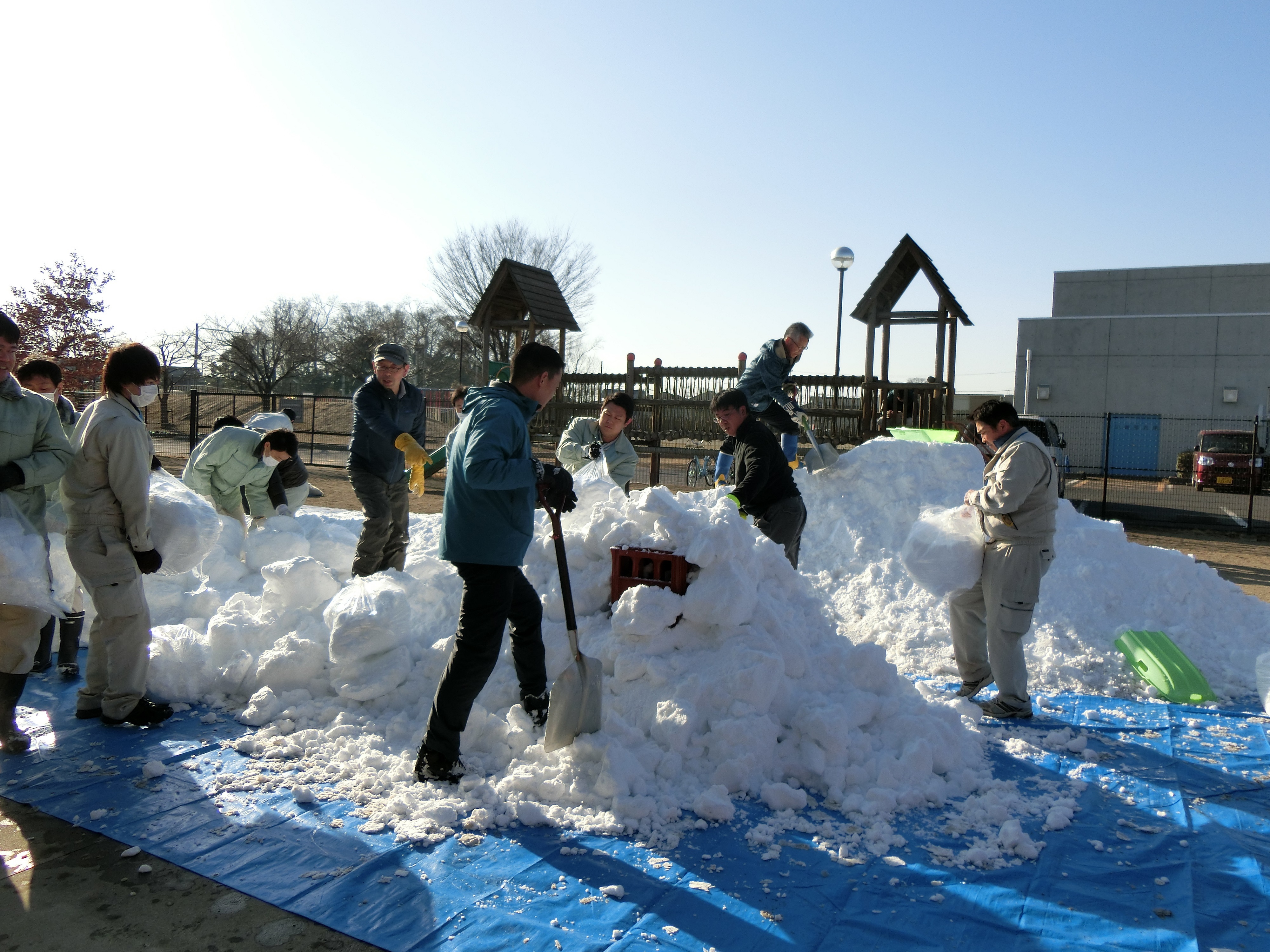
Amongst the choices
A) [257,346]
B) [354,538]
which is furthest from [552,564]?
[257,346]

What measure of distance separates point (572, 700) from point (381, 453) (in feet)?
8.45

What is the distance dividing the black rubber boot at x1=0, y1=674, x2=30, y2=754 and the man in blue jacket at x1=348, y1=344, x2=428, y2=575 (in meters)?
1.95

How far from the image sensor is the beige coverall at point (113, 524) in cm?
358

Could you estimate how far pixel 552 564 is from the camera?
4.59m

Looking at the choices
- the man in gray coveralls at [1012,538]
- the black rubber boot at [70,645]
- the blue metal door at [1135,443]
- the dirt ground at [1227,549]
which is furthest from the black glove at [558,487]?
the blue metal door at [1135,443]

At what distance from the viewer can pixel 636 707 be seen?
3.56m

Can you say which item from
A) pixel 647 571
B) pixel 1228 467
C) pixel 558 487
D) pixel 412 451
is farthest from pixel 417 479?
pixel 1228 467

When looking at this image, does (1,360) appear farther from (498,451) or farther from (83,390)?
(83,390)

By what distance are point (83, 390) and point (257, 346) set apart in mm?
18057

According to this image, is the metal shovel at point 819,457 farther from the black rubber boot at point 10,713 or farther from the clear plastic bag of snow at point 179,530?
the black rubber boot at point 10,713

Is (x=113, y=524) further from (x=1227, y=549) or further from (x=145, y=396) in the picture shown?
(x=1227, y=549)

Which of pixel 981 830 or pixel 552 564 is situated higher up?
pixel 552 564

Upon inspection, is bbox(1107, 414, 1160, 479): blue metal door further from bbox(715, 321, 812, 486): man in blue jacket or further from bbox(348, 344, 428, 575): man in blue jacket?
bbox(348, 344, 428, 575): man in blue jacket

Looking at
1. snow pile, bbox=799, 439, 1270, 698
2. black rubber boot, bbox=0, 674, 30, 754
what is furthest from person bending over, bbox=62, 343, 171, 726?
snow pile, bbox=799, 439, 1270, 698
